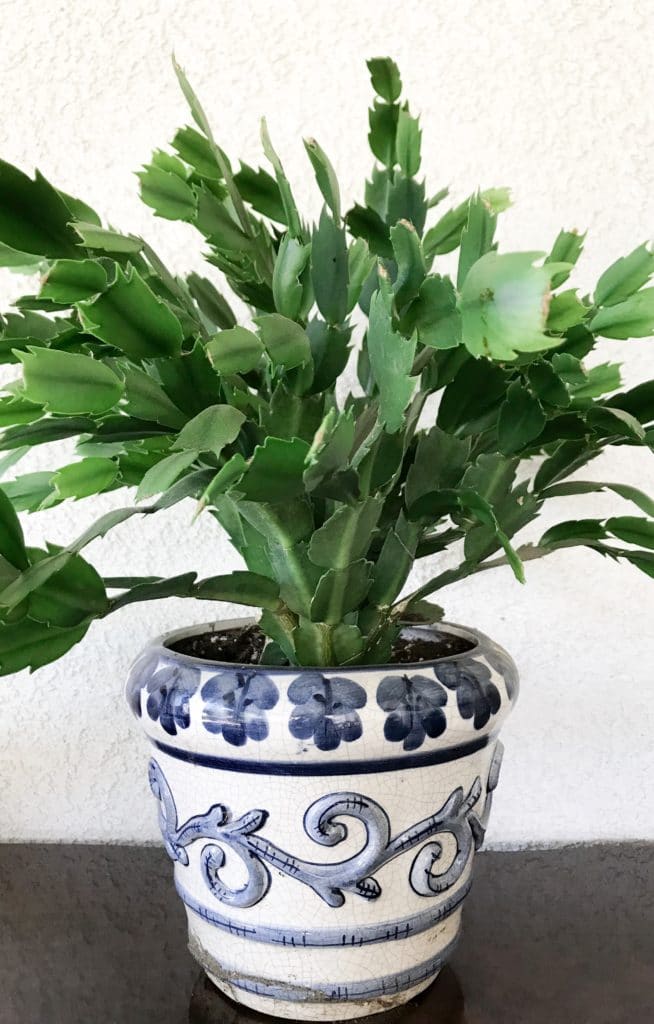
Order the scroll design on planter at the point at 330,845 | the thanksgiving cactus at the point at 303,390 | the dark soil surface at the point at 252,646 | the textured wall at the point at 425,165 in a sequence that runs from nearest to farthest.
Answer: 1. the thanksgiving cactus at the point at 303,390
2. the scroll design on planter at the point at 330,845
3. the dark soil surface at the point at 252,646
4. the textured wall at the point at 425,165

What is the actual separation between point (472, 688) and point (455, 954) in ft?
0.87

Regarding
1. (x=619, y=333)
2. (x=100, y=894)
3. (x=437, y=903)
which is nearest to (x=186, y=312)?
(x=619, y=333)

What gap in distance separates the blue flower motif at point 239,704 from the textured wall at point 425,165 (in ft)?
1.04

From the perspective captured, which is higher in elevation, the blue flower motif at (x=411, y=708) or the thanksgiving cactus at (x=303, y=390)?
the thanksgiving cactus at (x=303, y=390)

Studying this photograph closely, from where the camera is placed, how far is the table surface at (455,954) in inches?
20.6

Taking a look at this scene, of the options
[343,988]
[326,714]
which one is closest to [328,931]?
[343,988]

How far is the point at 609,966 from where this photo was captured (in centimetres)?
57

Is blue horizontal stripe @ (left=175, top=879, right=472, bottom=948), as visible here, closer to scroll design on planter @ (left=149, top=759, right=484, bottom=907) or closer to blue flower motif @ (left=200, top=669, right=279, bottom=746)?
scroll design on planter @ (left=149, top=759, right=484, bottom=907)

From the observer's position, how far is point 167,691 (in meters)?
0.48

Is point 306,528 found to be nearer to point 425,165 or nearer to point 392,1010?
point 392,1010

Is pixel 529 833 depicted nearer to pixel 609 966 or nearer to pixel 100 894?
pixel 609 966

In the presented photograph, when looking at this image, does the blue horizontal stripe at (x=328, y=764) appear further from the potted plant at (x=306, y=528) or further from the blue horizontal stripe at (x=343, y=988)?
the blue horizontal stripe at (x=343, y=988)

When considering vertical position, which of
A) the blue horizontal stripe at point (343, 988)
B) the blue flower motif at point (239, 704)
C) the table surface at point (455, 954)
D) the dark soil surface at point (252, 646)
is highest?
the blue flower motif at point (239, 704)

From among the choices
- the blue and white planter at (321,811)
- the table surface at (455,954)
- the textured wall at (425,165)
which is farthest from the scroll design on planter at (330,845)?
the textured wall at (425,165)
